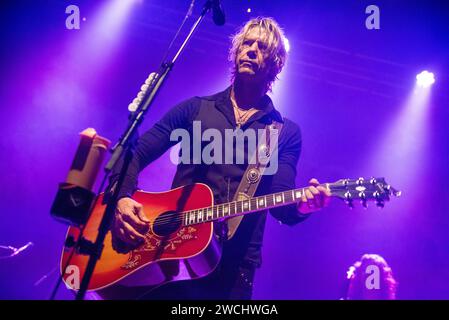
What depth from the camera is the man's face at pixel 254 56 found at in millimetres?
3432

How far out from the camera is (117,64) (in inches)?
292

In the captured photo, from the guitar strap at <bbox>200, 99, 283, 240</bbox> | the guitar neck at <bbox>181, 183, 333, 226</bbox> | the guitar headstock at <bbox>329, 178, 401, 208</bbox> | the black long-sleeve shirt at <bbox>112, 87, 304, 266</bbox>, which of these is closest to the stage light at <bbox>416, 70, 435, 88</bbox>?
the black long-sleeve shirt at <bbox>112, 87, 304, 266</bbox>

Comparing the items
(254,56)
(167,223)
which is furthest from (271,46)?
(167,223)

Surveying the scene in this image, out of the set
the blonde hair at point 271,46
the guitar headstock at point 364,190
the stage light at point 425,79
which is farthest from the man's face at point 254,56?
the stage light at point 425,79

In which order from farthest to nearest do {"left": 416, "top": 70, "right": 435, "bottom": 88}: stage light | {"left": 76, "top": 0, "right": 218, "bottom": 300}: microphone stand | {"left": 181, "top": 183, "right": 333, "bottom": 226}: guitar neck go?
{"left": 416, "top": 70, "right": 435, "bottom": 88}: stage light, {"left": 181, "top": 183, "right": 333, "bottom": 226}: guitar neck, {"left": 76, "top": 0, "right": 218, "bottom": 300}: microphone stand

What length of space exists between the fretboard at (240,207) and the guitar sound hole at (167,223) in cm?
6

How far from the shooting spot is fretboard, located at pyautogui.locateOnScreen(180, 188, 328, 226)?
2842 millimetres

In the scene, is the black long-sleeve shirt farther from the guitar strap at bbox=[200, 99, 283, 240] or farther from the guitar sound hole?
the guitar sound hole

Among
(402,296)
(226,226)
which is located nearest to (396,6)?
(402,296)

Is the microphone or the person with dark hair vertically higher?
the microphone

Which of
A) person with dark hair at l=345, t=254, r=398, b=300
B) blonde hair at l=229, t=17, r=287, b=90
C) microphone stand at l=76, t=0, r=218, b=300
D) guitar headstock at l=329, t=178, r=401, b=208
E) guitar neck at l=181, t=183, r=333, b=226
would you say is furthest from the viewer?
person with dark hair at l=345, t=254, r=398, b=300

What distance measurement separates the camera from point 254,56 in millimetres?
3486

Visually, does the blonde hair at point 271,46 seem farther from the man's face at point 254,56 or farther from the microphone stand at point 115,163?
the microphone stand at point 115,163
